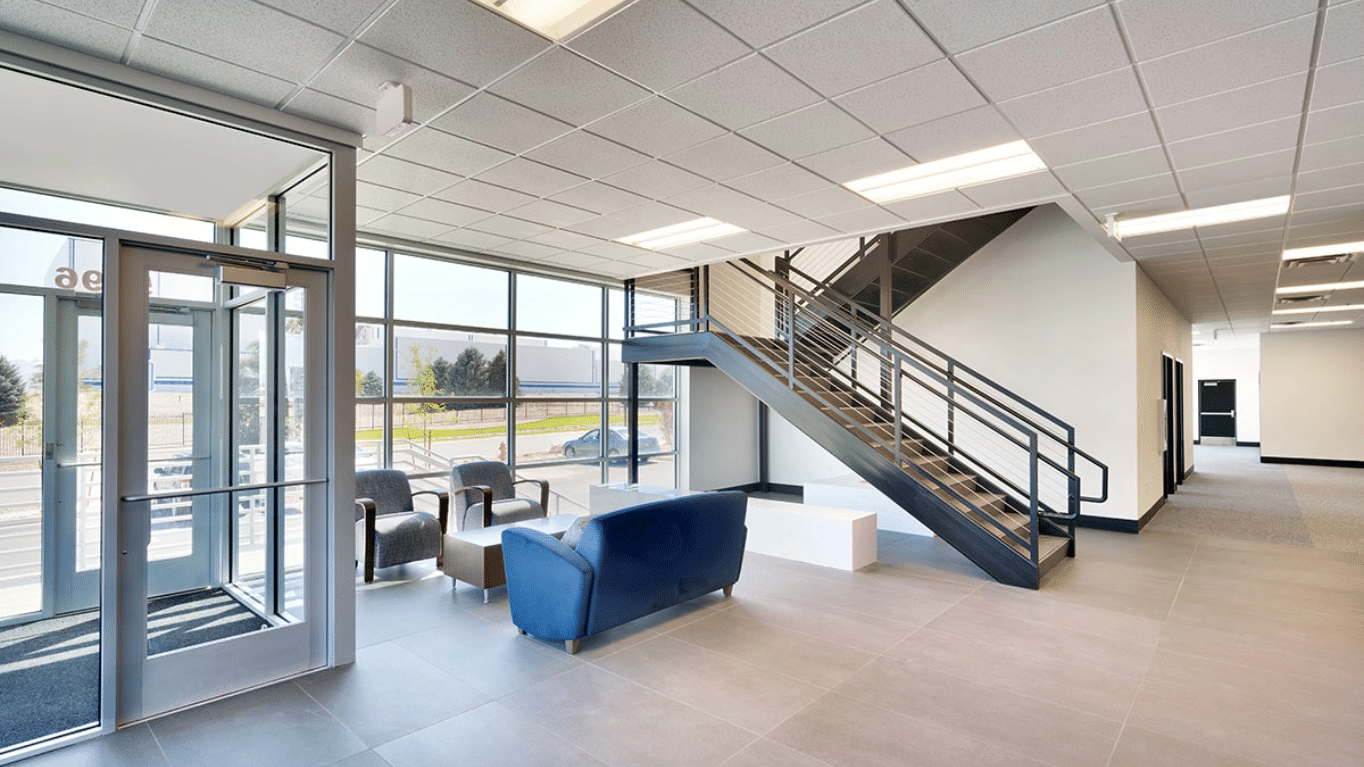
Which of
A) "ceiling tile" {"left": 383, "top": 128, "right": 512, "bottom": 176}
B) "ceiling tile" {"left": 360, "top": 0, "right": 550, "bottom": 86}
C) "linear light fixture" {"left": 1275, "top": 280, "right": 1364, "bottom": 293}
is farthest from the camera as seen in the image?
"linear light fixture" {"left": 1275, "top": 280, "right": 1364, "bottom": 293}

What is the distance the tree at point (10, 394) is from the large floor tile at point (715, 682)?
3.22 meters

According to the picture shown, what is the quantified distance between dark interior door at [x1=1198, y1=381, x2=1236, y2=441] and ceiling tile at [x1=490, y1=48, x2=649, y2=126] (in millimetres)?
21704

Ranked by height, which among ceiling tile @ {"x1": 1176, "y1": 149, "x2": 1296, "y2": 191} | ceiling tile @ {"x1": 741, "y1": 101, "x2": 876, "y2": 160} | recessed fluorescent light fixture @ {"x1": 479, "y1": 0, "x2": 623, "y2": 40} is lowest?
ceiling tile @ {"x1": 1176, "y1": 149, "x2": 1296, "y2": 191}

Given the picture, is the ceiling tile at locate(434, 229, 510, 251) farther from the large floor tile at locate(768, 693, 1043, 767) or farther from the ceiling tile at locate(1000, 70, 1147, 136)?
the large floor tile at locate(768, 693, 1043, 767)

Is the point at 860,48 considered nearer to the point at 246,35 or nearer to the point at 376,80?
the point at 376,80

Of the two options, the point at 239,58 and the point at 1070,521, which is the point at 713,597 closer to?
the point at 1070,521

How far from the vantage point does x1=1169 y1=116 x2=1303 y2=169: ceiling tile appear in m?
3.73

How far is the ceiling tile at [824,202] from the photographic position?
506 centimetres

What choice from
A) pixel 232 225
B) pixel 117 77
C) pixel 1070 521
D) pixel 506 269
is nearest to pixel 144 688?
pixel 232 225

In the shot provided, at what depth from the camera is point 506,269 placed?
7.64 m

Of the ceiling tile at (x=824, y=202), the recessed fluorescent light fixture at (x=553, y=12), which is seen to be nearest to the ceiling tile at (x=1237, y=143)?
the ceiling tile at (x=824, y=202)

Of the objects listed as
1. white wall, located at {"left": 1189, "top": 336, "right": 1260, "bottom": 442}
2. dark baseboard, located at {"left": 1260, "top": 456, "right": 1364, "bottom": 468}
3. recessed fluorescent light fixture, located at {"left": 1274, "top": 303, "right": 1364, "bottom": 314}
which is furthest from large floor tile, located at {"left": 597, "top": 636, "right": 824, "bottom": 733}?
white wall, located at {"left": 1189, "top": 336, "right": 1260, "bottom": 442}

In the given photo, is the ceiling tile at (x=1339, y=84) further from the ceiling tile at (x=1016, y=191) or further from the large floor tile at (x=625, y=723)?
the large floor tile at (x=625, y=723)

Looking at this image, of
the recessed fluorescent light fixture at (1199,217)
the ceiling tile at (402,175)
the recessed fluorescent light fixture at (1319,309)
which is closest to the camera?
the ceiling tile at (402,175)
